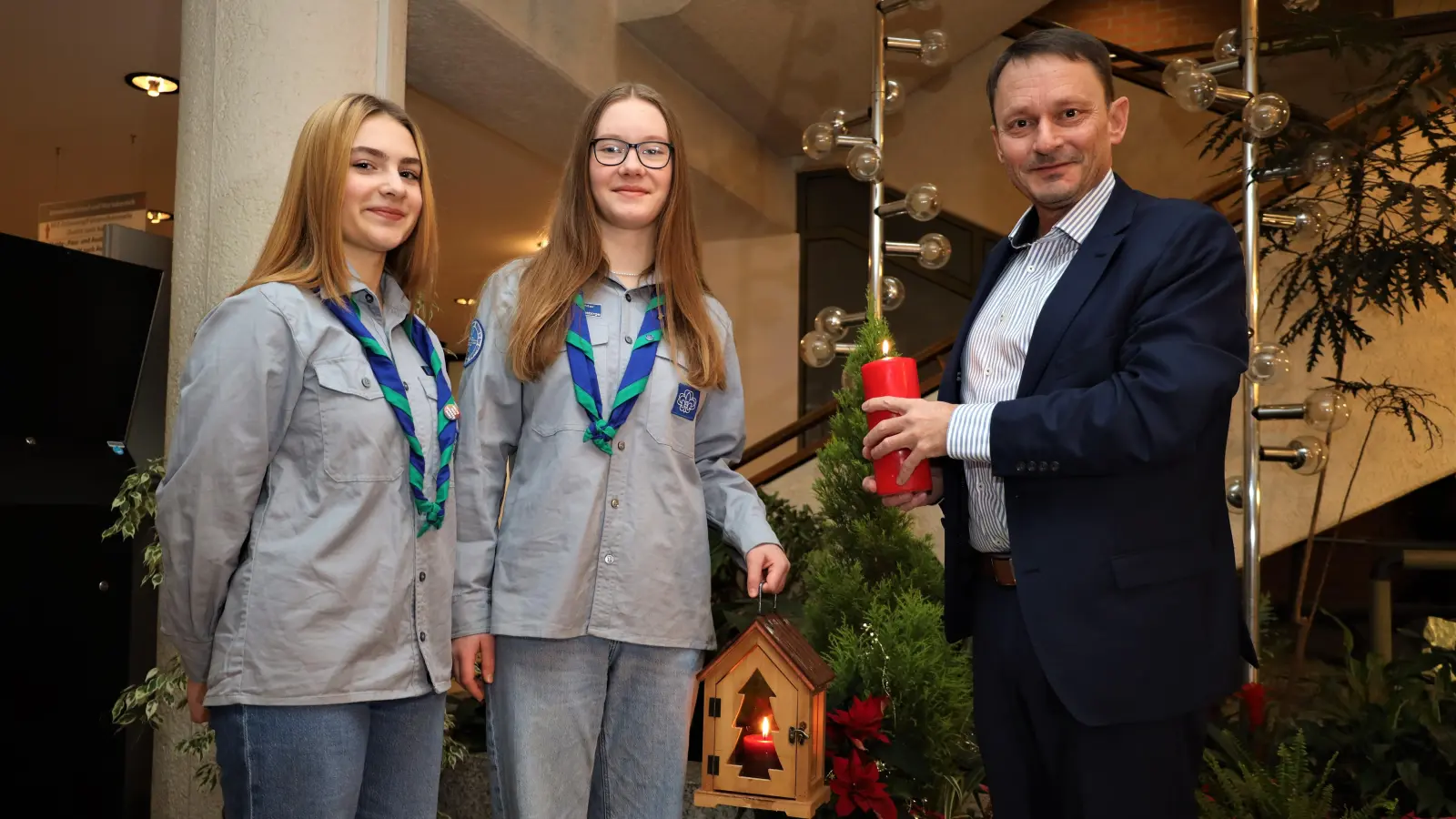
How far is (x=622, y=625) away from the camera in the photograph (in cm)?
172

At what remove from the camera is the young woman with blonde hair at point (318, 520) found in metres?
1.48

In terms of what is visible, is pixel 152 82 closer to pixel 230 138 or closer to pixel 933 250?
pixel 230 138

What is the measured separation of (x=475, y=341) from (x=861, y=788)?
4.26ft

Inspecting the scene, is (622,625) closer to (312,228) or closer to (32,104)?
(312,228)

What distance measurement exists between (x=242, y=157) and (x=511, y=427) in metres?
1.72

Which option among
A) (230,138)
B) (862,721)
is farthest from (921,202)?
(230,138)

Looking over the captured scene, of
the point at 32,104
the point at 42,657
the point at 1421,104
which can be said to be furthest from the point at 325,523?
the point at 32,104

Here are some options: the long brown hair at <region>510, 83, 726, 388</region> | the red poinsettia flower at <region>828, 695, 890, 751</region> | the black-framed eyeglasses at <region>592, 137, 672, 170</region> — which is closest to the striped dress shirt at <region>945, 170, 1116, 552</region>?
the long brown hair at <region>510, 83, 726, 388</region>

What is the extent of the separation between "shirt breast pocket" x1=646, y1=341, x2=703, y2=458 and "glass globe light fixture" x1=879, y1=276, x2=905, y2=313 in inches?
95.8

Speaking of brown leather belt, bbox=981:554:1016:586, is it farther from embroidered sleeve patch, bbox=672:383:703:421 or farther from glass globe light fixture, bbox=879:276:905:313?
glass globe light fixture, bbox=879:276:905:313

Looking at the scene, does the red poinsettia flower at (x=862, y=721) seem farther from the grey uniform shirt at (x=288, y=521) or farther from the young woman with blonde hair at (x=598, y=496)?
the grey uniform shirt at (x=288, y=521)

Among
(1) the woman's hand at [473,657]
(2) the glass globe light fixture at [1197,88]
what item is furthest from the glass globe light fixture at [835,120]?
(1) the woman's hand at [473,657]

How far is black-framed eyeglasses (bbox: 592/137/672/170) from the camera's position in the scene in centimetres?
183

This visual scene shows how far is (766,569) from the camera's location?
181 cm
